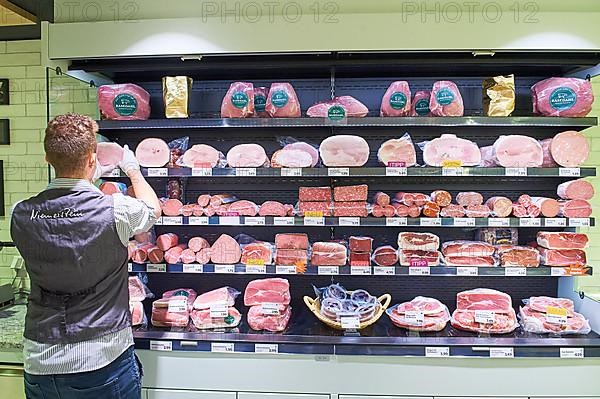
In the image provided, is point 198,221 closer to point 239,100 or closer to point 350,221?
point 239,100

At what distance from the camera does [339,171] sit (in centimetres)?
292

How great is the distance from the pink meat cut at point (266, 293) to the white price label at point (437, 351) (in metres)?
0.86

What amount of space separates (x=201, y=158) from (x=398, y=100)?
1.26 meters

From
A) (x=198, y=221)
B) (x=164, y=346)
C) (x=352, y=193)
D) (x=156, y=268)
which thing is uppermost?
(x=352, y=193)

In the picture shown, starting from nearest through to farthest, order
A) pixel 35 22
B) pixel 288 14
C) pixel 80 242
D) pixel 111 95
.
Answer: pixel 80 242 < pixel 288 14 < pixel 111 95 < pixel 35 22

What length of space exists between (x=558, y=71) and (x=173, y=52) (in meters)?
2.44

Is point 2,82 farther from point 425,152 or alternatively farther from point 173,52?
point 425,152

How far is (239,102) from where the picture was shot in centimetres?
302

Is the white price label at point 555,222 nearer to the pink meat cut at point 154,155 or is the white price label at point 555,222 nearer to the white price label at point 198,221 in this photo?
the white price label at point 198,221

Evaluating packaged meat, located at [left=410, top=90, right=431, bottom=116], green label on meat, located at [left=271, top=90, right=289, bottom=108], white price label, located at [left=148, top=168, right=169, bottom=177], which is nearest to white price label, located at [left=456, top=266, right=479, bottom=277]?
packaged meat, located at [left=410, top=90, right=431, bottom=116]

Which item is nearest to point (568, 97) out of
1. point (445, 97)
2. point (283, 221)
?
point (445, 97)

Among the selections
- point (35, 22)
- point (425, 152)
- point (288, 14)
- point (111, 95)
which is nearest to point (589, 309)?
point (425, 152)

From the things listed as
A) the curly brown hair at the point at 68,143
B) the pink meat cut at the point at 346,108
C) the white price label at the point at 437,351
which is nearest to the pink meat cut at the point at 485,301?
the white price label at the point at 437,351

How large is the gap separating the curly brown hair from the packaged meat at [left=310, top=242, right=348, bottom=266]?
1446mm
